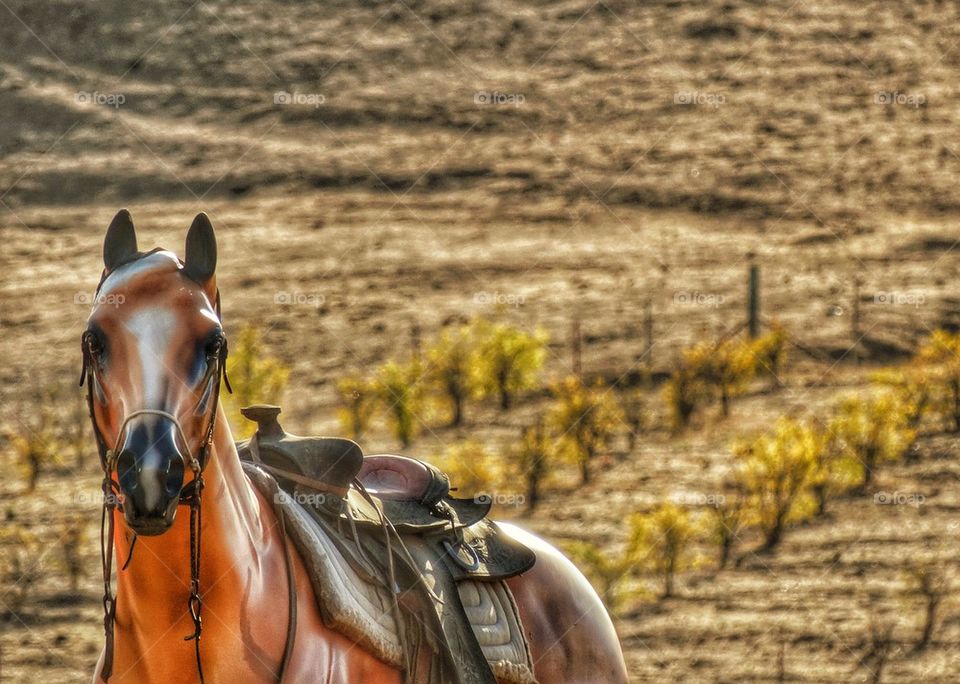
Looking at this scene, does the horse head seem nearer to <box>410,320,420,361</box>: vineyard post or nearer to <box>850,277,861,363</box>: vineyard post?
<box>410,320,420,361</box>: vineyard post

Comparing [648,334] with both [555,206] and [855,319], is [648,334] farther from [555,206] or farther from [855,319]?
[555,206]

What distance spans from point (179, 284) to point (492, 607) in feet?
6.85

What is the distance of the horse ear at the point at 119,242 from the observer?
5438 millimetres

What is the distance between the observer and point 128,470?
16.1ft

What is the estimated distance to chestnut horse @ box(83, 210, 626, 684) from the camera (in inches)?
198

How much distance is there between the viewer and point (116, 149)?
3034cm

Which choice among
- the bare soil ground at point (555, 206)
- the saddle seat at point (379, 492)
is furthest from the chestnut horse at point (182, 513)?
the bare soil ground at point (555, 206)

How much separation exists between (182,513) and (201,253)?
0.75m

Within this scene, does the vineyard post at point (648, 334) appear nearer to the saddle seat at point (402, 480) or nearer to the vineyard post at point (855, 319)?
the vineyard post at point (855, 319)

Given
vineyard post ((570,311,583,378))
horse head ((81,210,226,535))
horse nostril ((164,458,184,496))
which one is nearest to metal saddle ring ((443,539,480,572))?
horse head ((81,210,226,535))

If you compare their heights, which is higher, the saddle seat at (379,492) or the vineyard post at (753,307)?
the saddle seat at (379,492)

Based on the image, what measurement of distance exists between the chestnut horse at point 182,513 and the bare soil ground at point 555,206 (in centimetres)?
849

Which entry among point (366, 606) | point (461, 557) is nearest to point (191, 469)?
point (366, 606)

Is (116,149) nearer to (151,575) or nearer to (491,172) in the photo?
(491,172)
